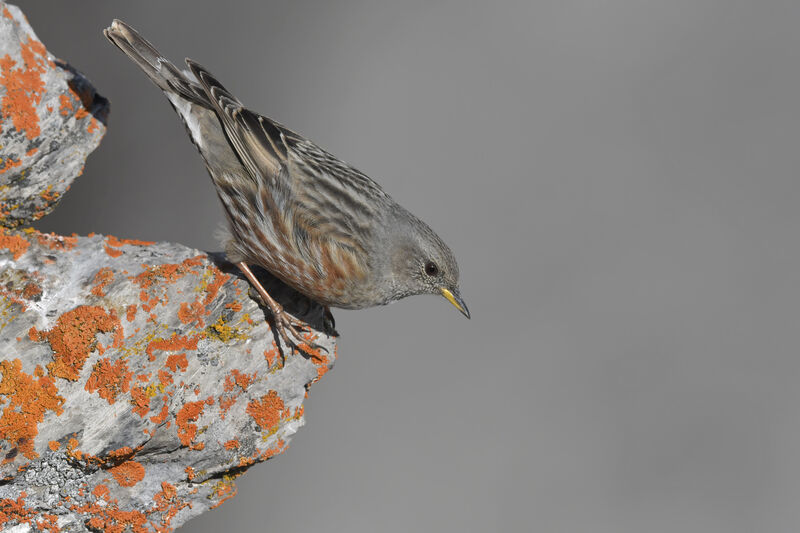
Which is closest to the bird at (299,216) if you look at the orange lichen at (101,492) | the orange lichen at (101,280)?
the orange lichen at (101,280)

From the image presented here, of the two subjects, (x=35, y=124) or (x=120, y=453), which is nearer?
(x=120, y=453)

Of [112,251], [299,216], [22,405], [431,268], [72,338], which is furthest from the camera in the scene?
[431,268]

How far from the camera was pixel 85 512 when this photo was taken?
127 inches

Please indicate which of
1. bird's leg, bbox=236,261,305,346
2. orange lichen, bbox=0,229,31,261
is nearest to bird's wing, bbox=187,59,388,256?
bird's leg, bbox=236,261,305,346

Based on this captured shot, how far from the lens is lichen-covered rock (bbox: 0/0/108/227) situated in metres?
3.50

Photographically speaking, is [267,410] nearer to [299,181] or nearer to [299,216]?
[299,216]

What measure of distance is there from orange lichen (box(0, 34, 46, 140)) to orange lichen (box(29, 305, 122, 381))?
0.98 meters

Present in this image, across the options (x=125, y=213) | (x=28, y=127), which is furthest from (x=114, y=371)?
(x=125, y=213)

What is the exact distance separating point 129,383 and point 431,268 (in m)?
1.64

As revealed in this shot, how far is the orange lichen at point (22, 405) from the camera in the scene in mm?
2982

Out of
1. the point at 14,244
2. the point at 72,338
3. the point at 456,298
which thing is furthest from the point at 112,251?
the point at 456,298

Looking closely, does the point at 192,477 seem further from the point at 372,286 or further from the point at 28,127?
the point at 28,127

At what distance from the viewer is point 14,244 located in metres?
3.32

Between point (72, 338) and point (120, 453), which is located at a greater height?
point (72, 338)
